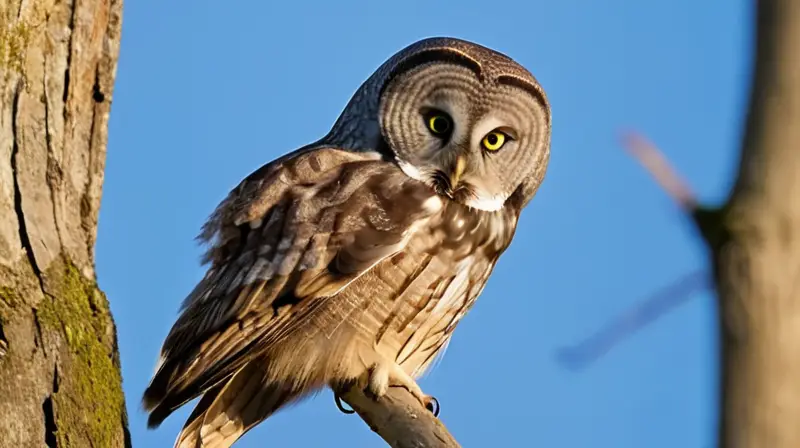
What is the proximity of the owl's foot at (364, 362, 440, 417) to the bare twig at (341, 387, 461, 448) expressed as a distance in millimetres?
36

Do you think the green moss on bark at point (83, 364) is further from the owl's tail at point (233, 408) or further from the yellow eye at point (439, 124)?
the yellow eye at point (439, 124)

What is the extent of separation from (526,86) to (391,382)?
1.35 meters

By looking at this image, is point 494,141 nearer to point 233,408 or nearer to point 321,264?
point 321,264

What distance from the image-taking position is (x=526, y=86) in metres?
4.29

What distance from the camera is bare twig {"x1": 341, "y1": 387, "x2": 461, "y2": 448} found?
295cm

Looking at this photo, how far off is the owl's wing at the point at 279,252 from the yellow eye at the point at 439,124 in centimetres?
23

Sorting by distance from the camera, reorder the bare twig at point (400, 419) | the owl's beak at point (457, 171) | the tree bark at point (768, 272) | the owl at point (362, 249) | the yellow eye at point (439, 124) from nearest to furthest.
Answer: the tree bark at point (768, 272) < the bare twig at point (400, 419) < the owl at point (362, 249) < the owl's beak at point (457, 171) < the yellow eye at point (439, 124)

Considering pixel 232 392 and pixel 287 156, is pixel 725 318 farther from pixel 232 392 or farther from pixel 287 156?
pixel 287 156

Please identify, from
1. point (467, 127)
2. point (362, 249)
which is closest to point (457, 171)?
point (467, 127)

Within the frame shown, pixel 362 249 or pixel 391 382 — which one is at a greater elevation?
pixel 362 249

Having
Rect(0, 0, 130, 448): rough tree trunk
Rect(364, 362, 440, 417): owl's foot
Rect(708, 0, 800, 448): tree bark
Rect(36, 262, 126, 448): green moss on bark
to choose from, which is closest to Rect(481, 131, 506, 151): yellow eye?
Rect(364, 362, 440, 417): owl's foot

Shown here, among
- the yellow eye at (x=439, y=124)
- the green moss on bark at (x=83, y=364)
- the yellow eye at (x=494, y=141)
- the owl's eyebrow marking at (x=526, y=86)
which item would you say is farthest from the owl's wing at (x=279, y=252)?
the owl's eyebrow marking at (x=526, y=86)

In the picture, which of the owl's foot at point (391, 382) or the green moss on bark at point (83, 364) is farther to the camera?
the owl's foot at point (391, 382)

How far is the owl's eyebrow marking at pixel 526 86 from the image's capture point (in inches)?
167
